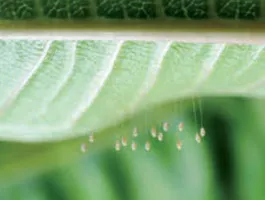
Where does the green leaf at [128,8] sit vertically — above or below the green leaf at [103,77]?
above

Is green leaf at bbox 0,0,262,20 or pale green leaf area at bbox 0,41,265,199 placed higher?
green leaf at bbox 0,0,262,20

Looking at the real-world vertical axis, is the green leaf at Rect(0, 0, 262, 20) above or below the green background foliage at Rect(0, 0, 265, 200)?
above

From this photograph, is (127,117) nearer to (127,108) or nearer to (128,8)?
(127,108)

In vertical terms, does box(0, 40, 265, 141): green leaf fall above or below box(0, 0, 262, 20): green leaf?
below

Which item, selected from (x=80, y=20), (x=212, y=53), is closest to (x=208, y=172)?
(x=212, y=53)

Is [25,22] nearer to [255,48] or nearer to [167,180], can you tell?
[255,48]

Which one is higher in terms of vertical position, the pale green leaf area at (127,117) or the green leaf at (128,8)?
the green leaf at (128,8)

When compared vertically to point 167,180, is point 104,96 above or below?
above
